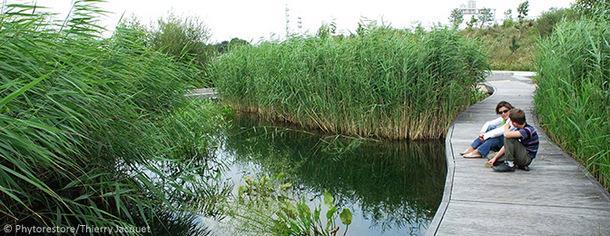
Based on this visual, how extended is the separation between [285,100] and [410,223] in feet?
14.9

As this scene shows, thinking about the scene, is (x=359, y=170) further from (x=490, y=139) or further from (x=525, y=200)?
(x=525, y=200)

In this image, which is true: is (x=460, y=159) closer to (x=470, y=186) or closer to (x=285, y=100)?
(x=470, y=186)

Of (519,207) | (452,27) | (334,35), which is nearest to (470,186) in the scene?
(519,207)

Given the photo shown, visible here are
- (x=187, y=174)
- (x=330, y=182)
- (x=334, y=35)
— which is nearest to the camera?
(x=187, y=174)

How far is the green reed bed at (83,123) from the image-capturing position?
7.69 feet

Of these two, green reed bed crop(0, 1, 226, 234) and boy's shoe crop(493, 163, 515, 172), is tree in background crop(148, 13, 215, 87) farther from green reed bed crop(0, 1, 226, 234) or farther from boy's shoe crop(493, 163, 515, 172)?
boy's shoe crop(493, 163, 515, 172)

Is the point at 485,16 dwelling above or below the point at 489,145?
above

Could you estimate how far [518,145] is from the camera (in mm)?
3977

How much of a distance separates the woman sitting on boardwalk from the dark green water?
0.49m

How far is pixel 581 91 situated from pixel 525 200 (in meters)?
1.63

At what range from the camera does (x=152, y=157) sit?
136 inches

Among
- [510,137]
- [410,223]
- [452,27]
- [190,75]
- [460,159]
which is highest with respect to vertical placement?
[452,27]

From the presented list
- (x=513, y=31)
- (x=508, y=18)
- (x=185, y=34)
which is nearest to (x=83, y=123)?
(x=185, y=34)

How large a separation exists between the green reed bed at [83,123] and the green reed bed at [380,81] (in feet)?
10.5
